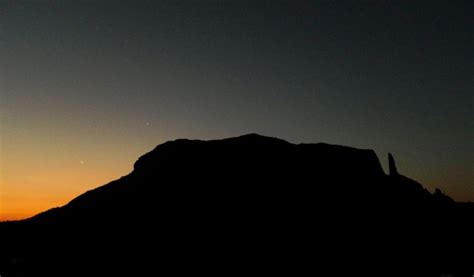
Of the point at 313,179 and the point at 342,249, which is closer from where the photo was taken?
the point at 342,249

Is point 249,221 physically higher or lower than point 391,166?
lower

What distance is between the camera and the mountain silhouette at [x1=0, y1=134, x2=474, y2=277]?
4928 centimetres

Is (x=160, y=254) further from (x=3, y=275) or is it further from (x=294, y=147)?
(x=294, y=147)

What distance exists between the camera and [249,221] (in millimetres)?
58031

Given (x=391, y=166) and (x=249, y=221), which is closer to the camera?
(x=249, y=221)

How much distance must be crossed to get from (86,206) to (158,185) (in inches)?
513

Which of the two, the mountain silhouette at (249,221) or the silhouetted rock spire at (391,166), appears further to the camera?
the silhouetted rock spire at (391,166)

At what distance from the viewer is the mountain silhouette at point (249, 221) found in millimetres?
49281

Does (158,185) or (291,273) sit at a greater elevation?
(158,185)

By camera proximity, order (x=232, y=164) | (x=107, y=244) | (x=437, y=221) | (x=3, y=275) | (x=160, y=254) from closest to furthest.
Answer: (x=3, y=275)
(x=160, y=254)
(x=107, y=244)
(x=437, y=221)
(x=232, y=164)

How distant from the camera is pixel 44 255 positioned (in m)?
53.1

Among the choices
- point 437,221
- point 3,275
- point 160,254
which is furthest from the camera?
point 437,221

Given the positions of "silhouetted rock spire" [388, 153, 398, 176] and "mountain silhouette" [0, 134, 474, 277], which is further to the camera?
"silhouetted rock spire" [388, 153, 398, 176]

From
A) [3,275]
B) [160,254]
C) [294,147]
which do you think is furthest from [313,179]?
[3,275]
